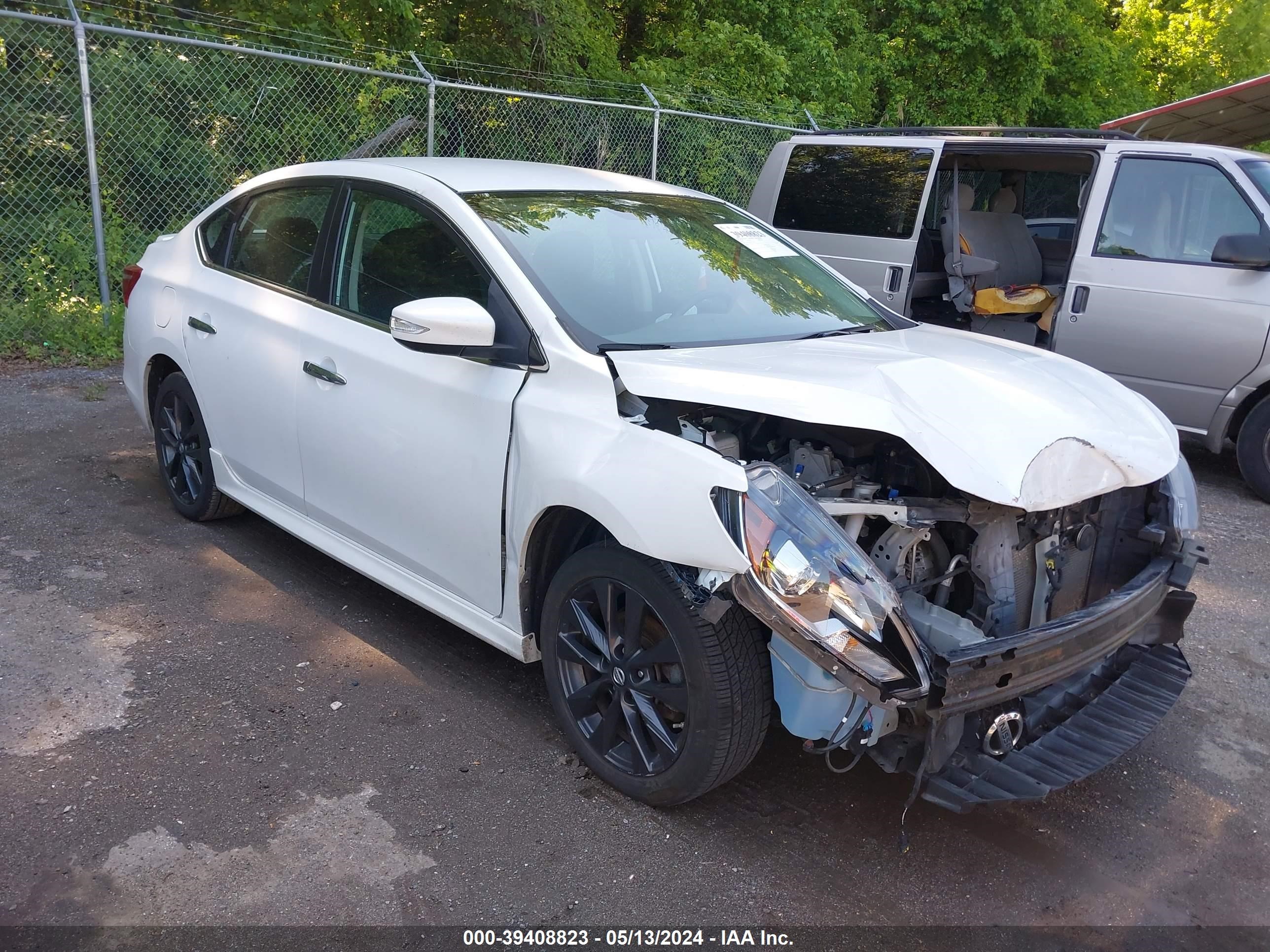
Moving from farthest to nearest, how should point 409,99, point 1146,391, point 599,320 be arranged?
point 409,99 → point 1146,391 → point 599,320

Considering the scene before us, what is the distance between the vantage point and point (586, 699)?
10.0 feet

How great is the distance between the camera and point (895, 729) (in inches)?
102

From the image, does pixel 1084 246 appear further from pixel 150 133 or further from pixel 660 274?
pixel 150 133

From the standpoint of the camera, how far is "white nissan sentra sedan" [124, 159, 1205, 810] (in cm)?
257

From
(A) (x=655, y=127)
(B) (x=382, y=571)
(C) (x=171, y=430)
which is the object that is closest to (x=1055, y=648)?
(B) (x=382, y=571)

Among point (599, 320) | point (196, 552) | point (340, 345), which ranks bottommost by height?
point (196, 552)

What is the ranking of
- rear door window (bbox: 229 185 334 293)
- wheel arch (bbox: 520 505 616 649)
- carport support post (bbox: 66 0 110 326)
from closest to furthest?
wheel arch (bbox: 520 505 616 649), rear door window (bbox: 229 185 334 293), carport support post (bbox: 66 0 110 326)

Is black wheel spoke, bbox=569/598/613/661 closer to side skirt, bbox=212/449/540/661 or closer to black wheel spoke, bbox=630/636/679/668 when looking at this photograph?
black wheel spoke, bbox=630/636/679/668

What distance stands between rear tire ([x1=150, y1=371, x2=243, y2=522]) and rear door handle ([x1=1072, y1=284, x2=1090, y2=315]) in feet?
16.2

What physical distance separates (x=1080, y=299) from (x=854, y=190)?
1800 millimetres

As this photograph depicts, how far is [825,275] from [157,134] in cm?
705

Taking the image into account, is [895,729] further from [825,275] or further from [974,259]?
[974,259]

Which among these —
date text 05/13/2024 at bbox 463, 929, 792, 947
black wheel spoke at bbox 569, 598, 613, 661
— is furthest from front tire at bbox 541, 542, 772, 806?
date text 05/13/2024 at bbox 463, 929, 792, 947

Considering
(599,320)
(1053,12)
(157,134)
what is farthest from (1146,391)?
(1053,12)
